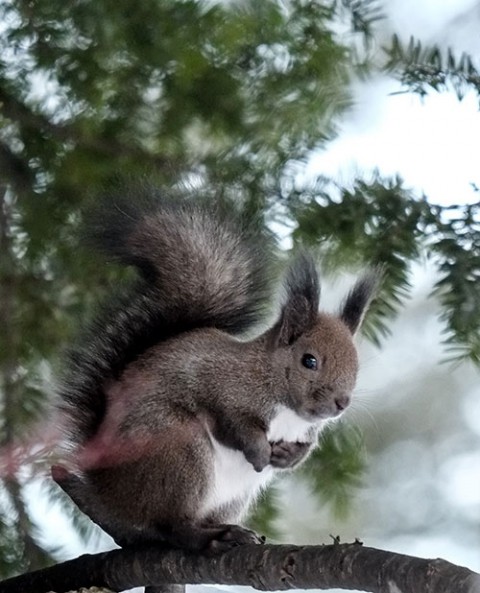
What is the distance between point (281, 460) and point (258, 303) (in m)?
0.16

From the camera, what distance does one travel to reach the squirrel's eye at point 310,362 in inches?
38.7

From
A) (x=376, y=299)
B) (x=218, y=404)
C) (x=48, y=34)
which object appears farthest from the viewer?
(x=48, y=34)

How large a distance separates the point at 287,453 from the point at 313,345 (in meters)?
0.10

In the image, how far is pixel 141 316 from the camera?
100cm

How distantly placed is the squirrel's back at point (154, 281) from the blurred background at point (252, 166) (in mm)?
97

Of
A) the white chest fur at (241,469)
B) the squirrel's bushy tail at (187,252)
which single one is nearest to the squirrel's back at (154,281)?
the squirrel's bushy tail at (187,252)

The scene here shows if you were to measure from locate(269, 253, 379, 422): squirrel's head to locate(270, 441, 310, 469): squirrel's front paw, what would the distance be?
42 mm

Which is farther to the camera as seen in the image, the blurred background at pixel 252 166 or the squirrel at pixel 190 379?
the blurred background at pixel 252 166

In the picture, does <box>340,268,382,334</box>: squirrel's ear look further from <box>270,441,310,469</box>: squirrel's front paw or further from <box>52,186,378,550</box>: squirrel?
<box>270,441,310,469</box>: squirrel's front paw

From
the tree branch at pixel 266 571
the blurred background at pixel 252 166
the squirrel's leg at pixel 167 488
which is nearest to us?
the tree branch at pixel 266 571

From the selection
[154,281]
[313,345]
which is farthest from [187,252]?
[313,345]

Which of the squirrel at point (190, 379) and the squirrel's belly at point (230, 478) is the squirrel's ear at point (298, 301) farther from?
the squirrel's belly at point (230, 478)

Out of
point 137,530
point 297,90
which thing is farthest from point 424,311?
A: point 137,530

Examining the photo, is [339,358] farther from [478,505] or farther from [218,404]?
[478,505]
